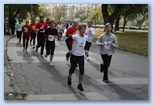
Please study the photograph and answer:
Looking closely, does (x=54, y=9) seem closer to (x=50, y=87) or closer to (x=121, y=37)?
(x=50, y=87)

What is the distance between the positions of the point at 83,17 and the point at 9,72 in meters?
2.08

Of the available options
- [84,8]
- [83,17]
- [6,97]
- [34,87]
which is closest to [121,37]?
[83,17]

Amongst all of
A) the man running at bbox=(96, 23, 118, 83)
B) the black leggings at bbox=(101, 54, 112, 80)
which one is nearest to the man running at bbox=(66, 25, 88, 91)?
the man running at bbox=(96, 23, 118, 83)

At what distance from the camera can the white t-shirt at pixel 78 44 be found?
6491 millimetres

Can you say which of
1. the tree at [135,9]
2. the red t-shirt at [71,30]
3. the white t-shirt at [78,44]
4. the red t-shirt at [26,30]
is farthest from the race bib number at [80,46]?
the red t-shirt at [26,30]

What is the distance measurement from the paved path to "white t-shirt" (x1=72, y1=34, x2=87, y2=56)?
73cm

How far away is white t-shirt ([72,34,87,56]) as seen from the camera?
6491mm

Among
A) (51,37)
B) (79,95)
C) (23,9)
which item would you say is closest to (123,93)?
(79,95)

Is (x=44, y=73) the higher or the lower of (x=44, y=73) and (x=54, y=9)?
the lower

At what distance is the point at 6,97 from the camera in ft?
19.4

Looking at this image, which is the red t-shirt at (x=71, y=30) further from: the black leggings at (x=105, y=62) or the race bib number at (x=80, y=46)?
the race bib number at (x=80, y=46)

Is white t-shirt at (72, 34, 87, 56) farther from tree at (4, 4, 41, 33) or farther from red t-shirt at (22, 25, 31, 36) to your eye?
red t-shirt at (22, 25, 31, 36)

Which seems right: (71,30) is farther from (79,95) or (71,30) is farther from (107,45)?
(79,95)

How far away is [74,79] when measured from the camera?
7410mm
